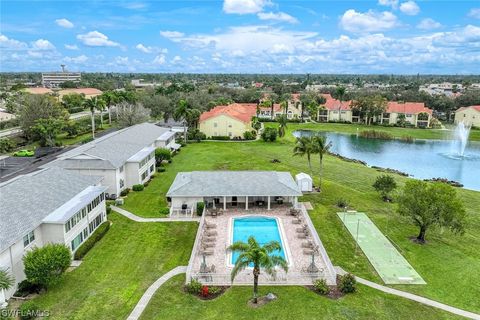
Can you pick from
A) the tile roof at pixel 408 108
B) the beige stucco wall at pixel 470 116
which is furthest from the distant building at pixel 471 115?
the tile roof at pixel 408 108

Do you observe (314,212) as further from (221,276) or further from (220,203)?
(221,276)

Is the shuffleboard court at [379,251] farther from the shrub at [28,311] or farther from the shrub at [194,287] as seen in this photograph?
the shrub at [28,311]

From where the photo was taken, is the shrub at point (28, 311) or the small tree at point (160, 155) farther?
the small tree at point (160, 155)

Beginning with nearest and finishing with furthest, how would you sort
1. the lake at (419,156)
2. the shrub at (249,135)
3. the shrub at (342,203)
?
the shrub at (342,203) → the lake at (419,156) → the shrub at (249,135)

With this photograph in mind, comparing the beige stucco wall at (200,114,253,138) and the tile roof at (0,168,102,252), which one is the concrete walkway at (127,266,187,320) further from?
the beige stucco wall at (200,114,253,138)

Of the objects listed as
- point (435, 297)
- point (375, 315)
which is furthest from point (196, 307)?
point (435, 297)

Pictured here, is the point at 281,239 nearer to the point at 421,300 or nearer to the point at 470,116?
the point at 421,300

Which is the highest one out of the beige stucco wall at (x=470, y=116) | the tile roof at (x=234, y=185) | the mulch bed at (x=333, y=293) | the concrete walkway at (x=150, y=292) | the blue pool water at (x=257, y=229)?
the beige stucco wall at (x=470, y=116)
